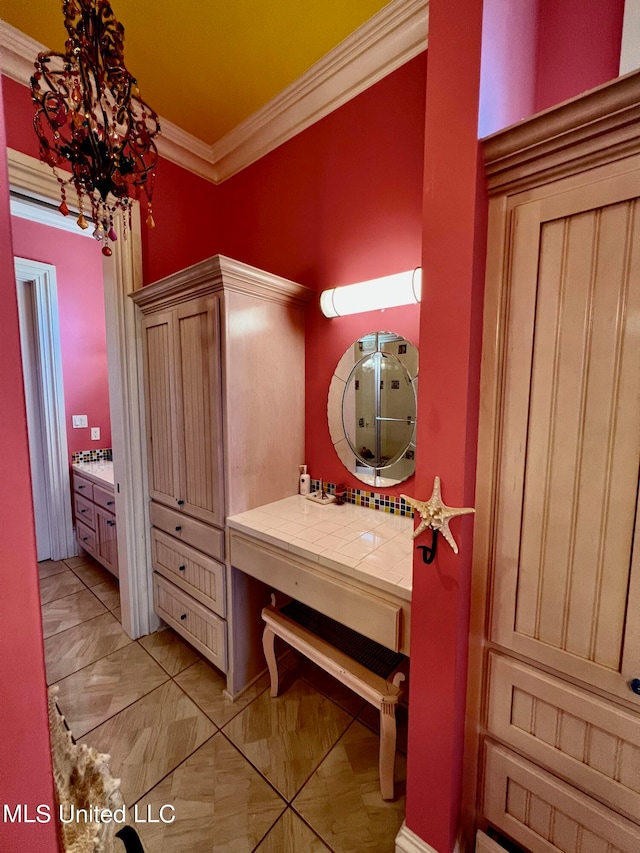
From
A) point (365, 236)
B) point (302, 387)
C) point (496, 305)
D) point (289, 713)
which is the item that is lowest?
point (289, 713)

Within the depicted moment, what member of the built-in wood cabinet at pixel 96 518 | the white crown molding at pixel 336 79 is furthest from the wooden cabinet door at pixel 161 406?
the white crown molding at pixel 336 79

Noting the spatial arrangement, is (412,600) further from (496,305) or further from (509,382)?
(496,305)

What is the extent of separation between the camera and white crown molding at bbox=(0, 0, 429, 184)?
4.67 feet

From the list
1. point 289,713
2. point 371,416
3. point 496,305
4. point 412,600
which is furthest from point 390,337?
point 289,713

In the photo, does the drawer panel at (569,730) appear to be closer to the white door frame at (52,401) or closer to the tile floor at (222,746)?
the tile floor at (222,746)

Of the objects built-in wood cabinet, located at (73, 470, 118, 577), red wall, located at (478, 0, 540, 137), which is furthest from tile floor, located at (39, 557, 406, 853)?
red wall, located at (478, 0, 540, 137)

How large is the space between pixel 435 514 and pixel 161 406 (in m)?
1.62

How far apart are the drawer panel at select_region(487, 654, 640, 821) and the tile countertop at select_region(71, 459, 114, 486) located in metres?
2.53

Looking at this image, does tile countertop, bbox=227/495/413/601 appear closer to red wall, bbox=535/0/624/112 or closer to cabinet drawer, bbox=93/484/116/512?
cabinet drawer, bbox=93/484/116/512

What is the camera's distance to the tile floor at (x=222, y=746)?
1204 mm

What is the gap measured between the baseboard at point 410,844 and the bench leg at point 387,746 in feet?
0.52

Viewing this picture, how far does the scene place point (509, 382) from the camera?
90cm

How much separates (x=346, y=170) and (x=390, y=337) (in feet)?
2.93

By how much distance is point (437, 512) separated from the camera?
0.91 meters
